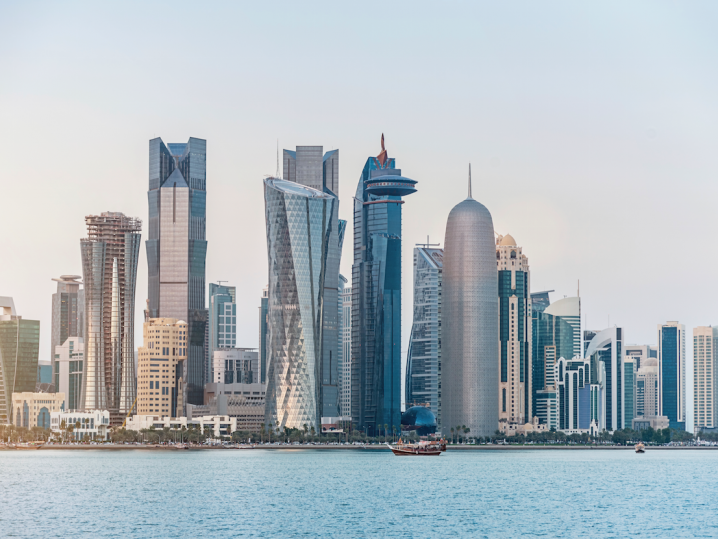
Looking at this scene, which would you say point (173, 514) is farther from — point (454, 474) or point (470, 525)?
point (454, 474)

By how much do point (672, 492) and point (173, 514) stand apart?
73880 millimetres

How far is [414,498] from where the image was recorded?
489 feet

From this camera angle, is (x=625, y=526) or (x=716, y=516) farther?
(x=716, y=516)

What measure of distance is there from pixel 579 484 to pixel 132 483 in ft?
213

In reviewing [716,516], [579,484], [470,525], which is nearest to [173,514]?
[470,525]

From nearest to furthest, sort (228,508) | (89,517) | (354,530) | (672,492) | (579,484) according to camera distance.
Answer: (354,530) → (89,517) → (228,508) → (672,492) → (579,484)

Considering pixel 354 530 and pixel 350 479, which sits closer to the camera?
pixel 354 530

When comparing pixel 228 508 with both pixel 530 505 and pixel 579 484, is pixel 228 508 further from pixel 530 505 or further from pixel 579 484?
pixel 579 484

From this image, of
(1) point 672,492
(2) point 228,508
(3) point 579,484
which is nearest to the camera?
(2) point 228,508

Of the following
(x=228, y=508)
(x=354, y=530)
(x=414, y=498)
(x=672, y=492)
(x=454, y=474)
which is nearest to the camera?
(x=354, y=530)

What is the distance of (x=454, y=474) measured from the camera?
199 m

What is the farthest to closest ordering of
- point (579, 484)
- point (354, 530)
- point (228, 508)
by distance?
point (579, 484), point (228, 508), point (354, 530)

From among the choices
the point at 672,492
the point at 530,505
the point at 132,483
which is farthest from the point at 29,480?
the point at 672,492

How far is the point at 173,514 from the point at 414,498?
3418cm
